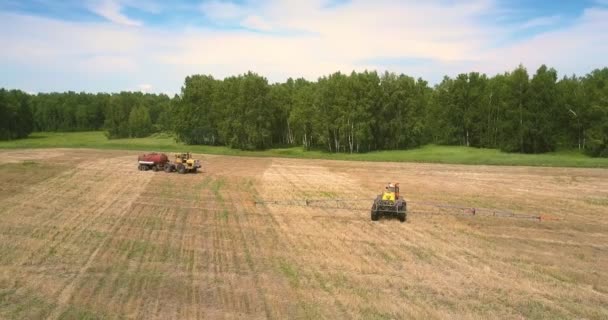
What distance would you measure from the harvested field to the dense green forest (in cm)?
2795

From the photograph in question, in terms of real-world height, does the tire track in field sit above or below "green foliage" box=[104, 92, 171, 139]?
below

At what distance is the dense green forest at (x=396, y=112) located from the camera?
6091 cm

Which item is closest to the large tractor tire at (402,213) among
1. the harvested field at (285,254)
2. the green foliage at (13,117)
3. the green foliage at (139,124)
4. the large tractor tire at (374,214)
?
the harvested field at (285,254)

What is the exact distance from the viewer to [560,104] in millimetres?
62312

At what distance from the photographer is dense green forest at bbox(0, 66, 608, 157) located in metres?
60.9

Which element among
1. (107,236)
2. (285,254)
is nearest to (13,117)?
(107,236)

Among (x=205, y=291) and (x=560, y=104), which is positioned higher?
(x=560, y=104)

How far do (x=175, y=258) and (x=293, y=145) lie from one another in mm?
62396

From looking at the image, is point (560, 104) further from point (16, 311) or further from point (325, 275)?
point (16, 311)

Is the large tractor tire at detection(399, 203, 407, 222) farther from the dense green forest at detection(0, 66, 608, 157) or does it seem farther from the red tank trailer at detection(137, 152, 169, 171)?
the dense green forest at detection(0, 66, 608, 157)

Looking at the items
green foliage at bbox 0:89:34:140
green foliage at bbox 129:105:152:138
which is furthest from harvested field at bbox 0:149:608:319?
green foliage at bbox 129:105:152:138

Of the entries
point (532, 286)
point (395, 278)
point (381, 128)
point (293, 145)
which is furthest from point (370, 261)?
point (293, 145)

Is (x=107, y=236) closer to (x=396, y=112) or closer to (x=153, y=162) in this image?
(x=153, y=162)

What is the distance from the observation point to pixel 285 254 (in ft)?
63.0
